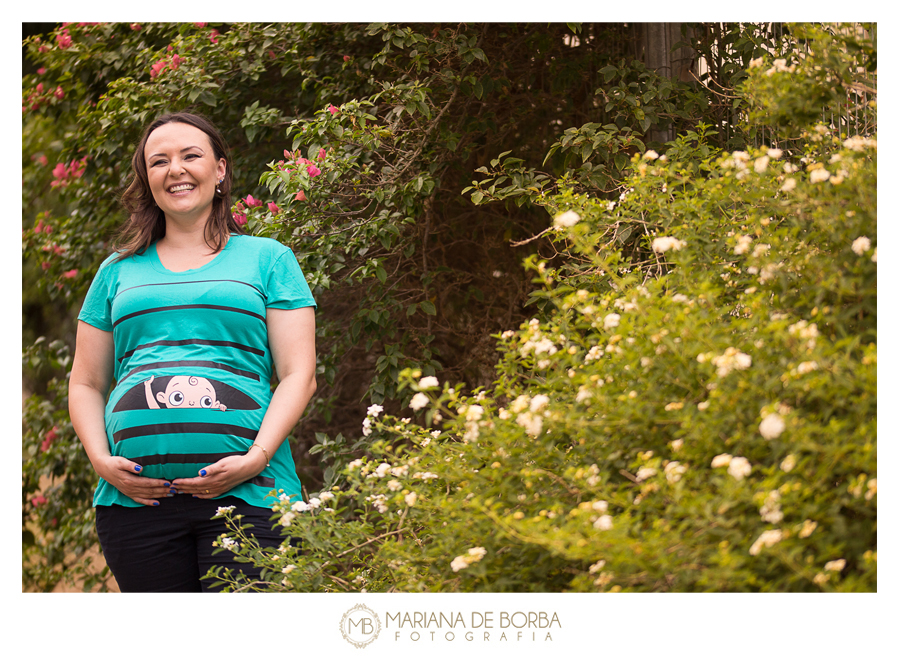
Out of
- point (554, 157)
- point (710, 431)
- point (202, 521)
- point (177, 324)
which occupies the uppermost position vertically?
point (554, 157)

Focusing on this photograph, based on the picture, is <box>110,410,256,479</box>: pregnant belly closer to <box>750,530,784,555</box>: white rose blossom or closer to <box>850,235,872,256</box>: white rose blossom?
<box>750,530,784,555</box>: white rose blossom

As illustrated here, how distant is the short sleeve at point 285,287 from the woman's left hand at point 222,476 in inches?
13.2

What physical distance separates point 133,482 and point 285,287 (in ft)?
1.72

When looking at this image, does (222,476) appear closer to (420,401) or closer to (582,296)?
(420,401)

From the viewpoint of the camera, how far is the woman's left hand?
1370 mm

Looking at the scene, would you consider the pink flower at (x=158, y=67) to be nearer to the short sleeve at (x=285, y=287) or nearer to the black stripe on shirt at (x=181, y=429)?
the short sleeve at (x=285, y=287)

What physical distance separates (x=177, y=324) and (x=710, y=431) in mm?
1089

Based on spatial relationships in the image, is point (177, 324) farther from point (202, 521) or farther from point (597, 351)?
point (597, 351)

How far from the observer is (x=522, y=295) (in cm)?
266
